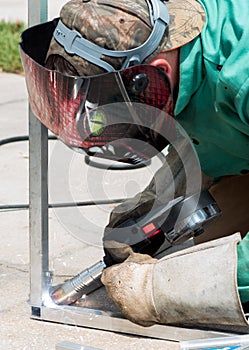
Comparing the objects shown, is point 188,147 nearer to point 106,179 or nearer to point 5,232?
point 106,179

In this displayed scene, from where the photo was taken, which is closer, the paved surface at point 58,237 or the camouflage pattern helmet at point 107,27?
the camouflage pattern helmet at point 107,27

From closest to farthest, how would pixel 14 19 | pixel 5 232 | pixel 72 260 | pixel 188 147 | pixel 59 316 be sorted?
pixel 188 147
pixel 59 316
pixel 72 260
pixel 5 232
pixel 14 19

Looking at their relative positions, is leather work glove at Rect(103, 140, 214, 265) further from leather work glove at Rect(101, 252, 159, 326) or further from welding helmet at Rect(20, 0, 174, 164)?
welding helmet at Rect(20, 0, 174, 164)

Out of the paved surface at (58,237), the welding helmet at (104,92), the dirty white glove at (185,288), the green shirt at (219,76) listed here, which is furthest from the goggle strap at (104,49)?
the dirty white glove at (185,288)

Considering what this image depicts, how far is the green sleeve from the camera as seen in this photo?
2.44 metres

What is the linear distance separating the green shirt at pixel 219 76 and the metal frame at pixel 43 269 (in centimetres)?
46

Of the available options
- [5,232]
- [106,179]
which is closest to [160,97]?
[106,179]

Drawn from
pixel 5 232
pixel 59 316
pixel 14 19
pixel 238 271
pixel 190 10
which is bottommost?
pixel 14 19

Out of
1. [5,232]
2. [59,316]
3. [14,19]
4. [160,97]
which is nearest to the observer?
[160,97]

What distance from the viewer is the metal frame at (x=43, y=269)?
2689mm

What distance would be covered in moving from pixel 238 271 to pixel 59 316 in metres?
0.70

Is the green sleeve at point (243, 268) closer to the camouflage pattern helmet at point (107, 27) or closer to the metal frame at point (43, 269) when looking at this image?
the metal frame at point (43, 269)

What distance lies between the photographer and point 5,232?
3.69 meters

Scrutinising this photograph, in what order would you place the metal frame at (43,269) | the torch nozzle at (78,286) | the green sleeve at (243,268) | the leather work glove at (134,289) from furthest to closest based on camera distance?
1. the torch nozzle at (78,286)
2. the metal frame at (43,269)
3. the leather work glove at (134,289)
4. the green sleeve at (243,268)
